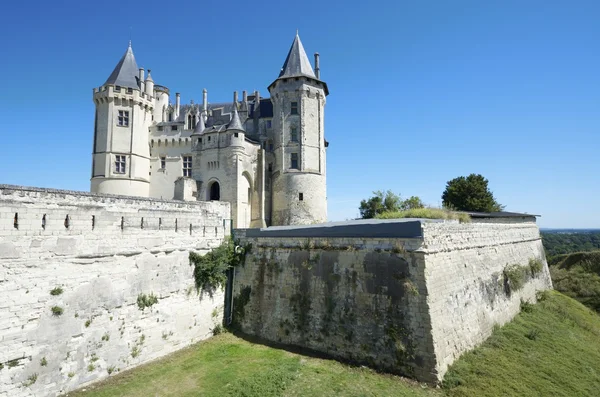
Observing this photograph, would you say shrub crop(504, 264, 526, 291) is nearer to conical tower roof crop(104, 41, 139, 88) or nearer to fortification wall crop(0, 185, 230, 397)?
fortification wall crop(0, 185, 230, 397)

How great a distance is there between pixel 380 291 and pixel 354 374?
2.71 m

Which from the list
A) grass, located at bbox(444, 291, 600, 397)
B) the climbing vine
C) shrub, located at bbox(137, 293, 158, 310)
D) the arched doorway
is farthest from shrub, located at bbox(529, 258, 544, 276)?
the arched doorway

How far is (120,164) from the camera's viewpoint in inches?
1043

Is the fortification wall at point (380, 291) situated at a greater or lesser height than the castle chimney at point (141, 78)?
lesser

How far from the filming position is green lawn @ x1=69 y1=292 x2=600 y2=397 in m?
9.18

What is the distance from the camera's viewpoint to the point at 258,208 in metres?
27.1

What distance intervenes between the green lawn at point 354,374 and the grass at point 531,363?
0.03 meters

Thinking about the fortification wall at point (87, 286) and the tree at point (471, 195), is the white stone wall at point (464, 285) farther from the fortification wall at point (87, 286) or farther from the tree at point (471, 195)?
the tree at point (471, 195)

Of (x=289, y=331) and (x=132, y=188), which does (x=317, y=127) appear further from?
(x=289, y=331)

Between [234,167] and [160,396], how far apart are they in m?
17.9

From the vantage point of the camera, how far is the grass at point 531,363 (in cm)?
909

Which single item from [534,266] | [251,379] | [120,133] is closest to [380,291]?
[251,379]

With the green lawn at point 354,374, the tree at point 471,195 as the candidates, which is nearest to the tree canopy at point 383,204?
the tree at point 471,195

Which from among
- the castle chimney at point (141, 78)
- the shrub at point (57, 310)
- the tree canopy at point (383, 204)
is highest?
the castle chimney at point (141, 78)
